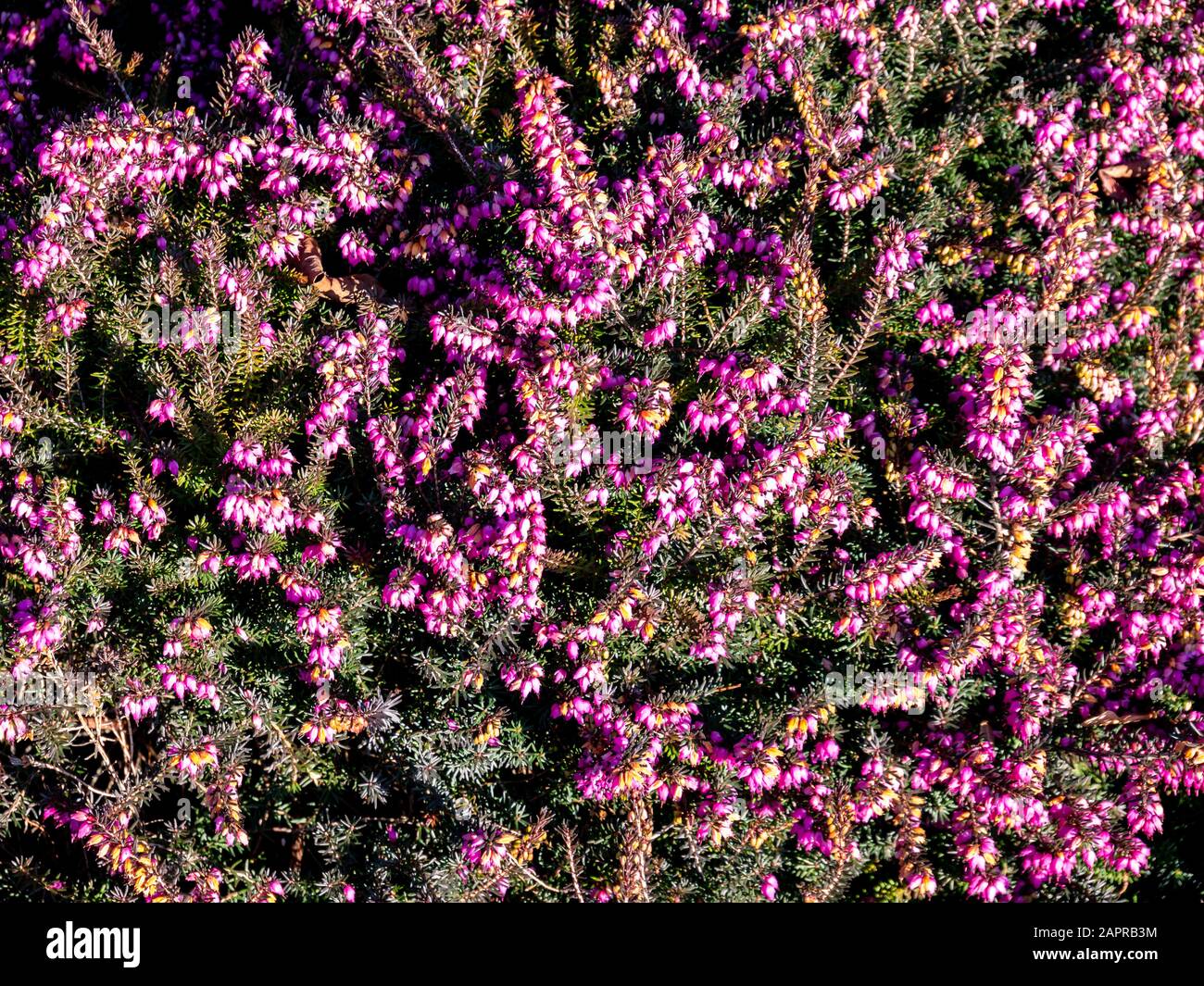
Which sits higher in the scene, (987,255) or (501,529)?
(987,255)

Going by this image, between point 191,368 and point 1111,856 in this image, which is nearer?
point 1111,856

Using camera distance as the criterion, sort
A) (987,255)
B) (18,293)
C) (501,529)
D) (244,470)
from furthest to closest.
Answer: (987,255)
(18,293)
(244,470)
(501,529)

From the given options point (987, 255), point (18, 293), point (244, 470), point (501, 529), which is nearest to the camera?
point (501, 529)

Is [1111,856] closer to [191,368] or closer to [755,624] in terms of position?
[755,624]

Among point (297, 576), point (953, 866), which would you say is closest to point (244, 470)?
point (297, 576)

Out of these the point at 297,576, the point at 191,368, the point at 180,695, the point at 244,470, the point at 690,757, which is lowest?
the point at 690,757

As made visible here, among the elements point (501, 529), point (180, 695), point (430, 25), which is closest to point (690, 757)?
point (501, 529)

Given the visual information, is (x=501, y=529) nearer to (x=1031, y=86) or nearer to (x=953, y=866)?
(x=953, y=866)
